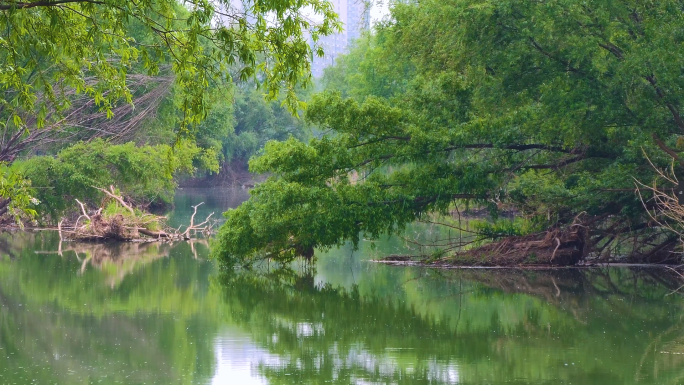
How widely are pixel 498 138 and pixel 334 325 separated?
680 centimetres

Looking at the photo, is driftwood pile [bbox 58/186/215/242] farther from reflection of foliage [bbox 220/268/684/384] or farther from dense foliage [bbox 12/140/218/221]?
reflection of foliage [bbox 220/268/684/384]

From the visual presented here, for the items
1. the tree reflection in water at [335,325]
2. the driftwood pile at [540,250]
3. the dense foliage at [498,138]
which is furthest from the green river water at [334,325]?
the dense foliage at [498,138]

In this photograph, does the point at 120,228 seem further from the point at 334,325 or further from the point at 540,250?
the point at 334,325

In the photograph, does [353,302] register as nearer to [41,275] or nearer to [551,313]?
[551,313]

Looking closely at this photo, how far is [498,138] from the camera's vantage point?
1900 cm

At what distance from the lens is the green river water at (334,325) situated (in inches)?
420

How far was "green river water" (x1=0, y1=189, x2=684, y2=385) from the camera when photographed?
10.7 metres

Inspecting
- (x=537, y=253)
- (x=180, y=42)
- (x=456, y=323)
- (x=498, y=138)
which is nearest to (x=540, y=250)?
(x=537, y=253)

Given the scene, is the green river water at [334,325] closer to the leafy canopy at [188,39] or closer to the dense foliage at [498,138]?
the dense foliage at [498,138]

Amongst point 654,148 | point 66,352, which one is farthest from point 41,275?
point 654,148

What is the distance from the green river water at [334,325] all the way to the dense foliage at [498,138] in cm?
129

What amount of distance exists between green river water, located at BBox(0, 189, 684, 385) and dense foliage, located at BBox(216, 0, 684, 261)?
1295 millimetres

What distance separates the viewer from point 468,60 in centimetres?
1920

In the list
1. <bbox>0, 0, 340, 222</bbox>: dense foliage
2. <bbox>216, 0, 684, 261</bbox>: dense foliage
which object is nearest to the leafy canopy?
<bbox>0, 0, 340, 222</bbox>: dense foliage
